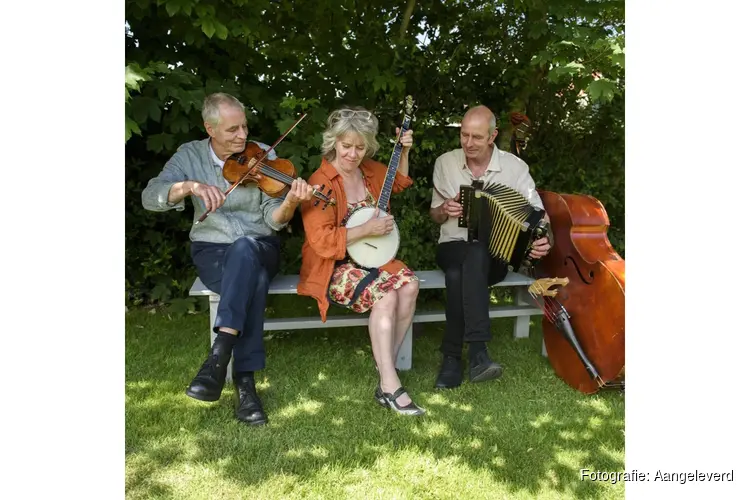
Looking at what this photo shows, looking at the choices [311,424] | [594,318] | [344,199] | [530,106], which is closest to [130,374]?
[311,424]

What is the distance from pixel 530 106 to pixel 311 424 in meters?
3.19

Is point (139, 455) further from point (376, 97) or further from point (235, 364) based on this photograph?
point (376, 97)

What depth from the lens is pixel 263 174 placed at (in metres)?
2.90

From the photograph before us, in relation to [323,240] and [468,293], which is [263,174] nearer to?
[323,240]

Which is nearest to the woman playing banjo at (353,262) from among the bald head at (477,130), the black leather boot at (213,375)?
the bald head at (477,130)

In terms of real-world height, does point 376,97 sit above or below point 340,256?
above

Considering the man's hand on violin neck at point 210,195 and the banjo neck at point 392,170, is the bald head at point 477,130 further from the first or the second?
the man's hand on violin neck at point 210,195

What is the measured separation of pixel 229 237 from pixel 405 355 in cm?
104

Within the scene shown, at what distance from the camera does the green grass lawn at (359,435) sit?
2.23m

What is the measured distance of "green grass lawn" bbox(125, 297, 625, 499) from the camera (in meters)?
2.23

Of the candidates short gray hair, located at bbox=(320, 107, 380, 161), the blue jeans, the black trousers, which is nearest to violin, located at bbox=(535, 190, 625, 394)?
the black trousers

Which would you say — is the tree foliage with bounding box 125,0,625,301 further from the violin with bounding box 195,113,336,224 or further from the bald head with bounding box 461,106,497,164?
the violin with bounding box 195,113,336,224

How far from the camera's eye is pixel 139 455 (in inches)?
94.0

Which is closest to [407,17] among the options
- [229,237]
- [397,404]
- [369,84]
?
[369,84]
